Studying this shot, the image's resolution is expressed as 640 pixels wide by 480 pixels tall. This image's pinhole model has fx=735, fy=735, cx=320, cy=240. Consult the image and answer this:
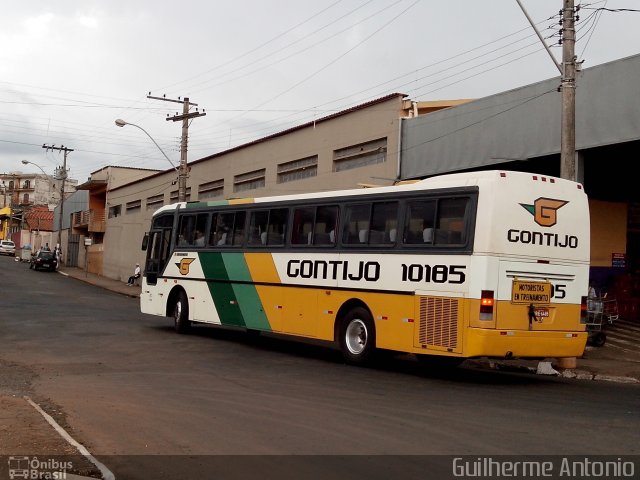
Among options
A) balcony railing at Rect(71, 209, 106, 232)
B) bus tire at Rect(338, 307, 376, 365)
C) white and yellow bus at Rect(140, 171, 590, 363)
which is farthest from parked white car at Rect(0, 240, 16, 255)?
bus tire at Rect(338, 307, 376, 365)

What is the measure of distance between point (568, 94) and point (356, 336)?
6.25 m

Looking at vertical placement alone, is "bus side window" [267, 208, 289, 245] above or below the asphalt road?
above

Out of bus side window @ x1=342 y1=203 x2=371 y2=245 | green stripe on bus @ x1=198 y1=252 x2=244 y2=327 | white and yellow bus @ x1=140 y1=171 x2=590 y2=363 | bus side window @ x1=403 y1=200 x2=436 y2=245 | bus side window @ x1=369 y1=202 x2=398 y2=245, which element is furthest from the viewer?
green stripe on bus @ x1=198 y1=252 x2=244 y2=327

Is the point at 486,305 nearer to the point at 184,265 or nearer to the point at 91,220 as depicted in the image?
the point at 184,265

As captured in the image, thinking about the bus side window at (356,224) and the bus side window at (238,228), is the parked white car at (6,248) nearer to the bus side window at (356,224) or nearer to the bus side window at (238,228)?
the bus side window at (238,228)

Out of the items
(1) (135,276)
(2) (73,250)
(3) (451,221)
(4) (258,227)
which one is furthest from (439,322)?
(2) (73,250)

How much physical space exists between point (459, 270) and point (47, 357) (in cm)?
809

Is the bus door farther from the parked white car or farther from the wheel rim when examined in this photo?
the parked white car

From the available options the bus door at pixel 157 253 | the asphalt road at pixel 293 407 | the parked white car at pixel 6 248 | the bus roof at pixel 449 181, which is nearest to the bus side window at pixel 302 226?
the bus roof at pixel 449 181

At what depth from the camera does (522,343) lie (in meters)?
11.7

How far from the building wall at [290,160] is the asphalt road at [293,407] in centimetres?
1101

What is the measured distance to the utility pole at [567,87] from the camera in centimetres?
1402

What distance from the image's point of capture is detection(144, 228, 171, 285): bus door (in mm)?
20266

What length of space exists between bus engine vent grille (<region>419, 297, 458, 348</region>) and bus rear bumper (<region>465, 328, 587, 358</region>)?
13.9 inches
